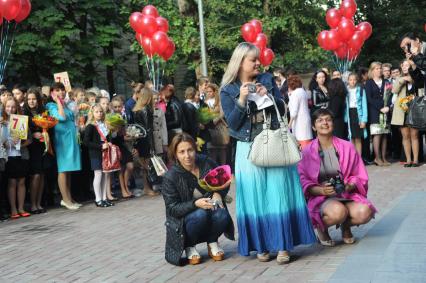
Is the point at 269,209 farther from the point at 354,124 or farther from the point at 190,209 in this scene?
the point at 354,124

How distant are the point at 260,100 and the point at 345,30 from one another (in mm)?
12659

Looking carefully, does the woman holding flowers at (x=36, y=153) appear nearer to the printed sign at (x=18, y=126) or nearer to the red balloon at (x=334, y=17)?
the printed sign at (x=18, y=126)

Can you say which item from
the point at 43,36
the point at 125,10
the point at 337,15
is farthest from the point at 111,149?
the point at 125,10

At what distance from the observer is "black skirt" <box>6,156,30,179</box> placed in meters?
11.7

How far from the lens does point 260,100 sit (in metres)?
6.82

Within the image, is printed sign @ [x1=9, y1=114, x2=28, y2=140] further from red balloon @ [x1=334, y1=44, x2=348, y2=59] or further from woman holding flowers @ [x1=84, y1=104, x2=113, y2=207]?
red balloon @ [x1=334, y1=44, x2=348, y2=59]

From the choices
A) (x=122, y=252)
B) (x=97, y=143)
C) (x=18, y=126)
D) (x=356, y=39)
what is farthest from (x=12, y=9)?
(x=356, y=39)

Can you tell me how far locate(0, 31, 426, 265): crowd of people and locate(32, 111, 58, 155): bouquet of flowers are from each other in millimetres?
60

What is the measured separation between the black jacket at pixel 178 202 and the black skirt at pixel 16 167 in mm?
A: 5133

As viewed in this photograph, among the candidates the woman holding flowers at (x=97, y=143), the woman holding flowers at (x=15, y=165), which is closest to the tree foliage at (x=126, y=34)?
the woman holding flowers at (x=97, y=143)

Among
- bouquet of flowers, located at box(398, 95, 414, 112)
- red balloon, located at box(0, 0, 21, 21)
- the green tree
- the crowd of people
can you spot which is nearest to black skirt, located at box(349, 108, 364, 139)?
the crowd of people

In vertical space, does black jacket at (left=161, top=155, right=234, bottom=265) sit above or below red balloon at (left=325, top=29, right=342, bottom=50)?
below

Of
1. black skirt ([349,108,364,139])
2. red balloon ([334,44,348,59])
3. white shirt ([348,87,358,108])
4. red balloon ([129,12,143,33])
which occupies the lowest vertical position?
black skirt ([349,108,364,139])

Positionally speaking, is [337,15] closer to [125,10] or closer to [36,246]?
[125,10]
